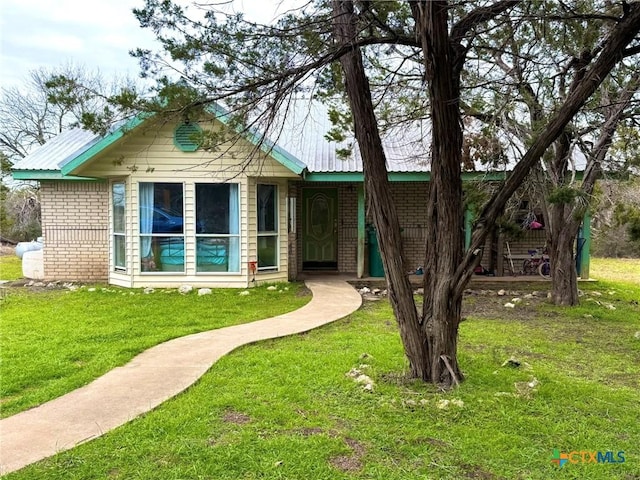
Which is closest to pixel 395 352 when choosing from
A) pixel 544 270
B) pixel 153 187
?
pixel 153 187

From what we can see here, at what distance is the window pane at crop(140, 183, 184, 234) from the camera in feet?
34.3

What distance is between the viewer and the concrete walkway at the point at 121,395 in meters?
3.37

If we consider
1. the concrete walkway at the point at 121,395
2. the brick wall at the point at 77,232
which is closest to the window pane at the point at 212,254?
the brick wall at the point at 77,232

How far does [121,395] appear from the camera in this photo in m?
A: 4.27

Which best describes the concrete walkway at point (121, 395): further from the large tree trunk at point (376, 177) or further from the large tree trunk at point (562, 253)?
the large tree trunk at point (562, 253)

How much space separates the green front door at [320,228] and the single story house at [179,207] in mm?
858

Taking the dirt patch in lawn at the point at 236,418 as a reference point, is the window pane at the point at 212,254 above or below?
above

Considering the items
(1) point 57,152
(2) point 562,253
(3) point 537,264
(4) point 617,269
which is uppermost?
(1) point 57,152

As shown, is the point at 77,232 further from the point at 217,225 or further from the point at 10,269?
the point at 10,269

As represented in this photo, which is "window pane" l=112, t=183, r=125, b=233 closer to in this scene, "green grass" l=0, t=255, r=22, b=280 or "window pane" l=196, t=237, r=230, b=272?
"window pane" l=196, t=237, r=230, b=272

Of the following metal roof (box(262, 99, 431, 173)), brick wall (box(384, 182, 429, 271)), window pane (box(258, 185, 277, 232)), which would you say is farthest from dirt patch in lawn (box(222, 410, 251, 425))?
brick wall (box(384, 182, 429, 271))

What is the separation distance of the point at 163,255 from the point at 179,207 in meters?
1.12

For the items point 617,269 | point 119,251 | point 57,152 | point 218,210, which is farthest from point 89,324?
point 617,269

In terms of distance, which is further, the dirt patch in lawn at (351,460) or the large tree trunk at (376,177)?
the large tree trunk at (376,177)
